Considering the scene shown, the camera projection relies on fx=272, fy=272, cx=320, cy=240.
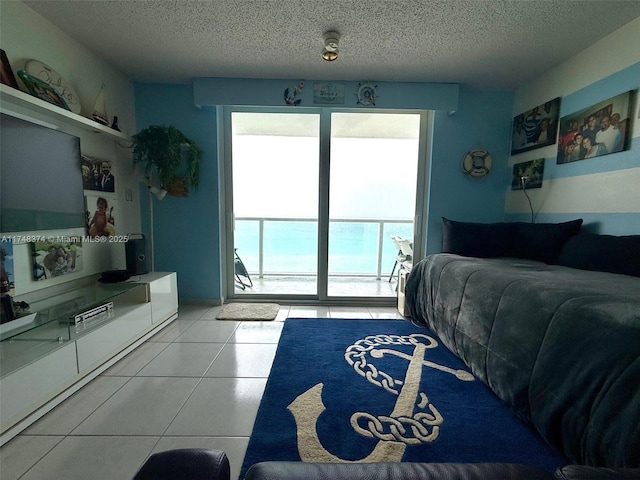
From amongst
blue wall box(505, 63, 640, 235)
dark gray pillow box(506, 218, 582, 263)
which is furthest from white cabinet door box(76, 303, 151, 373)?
blue wall box(505, 63, 640, 235)

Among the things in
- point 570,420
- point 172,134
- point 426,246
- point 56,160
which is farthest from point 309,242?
point 570,420

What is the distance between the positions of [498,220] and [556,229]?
0.83 meters

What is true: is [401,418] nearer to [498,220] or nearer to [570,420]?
[570,420]

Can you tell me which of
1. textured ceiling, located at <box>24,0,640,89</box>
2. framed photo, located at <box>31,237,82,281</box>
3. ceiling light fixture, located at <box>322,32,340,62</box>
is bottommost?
framed photo, located at <box>31,237,82,281</box>

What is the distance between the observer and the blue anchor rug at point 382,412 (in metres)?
1.19

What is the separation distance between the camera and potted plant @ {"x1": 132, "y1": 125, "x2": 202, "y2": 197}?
8.44 ft

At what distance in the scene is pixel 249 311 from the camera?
2.92m

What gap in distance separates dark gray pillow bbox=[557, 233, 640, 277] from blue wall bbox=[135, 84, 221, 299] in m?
3.27

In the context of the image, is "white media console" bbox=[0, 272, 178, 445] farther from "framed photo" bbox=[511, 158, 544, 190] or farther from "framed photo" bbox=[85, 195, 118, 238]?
"framed photo" bbox=[511, 158, 544, 190]

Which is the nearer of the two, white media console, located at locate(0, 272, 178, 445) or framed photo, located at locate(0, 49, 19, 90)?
white media console, located at locate(0, 272, 178, 445)

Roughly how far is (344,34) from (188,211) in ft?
7.61

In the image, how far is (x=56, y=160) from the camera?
1863 mm

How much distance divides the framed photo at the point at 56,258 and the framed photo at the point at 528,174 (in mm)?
4110

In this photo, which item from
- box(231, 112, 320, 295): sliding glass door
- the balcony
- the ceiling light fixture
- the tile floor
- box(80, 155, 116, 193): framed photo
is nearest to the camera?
the tile floor
